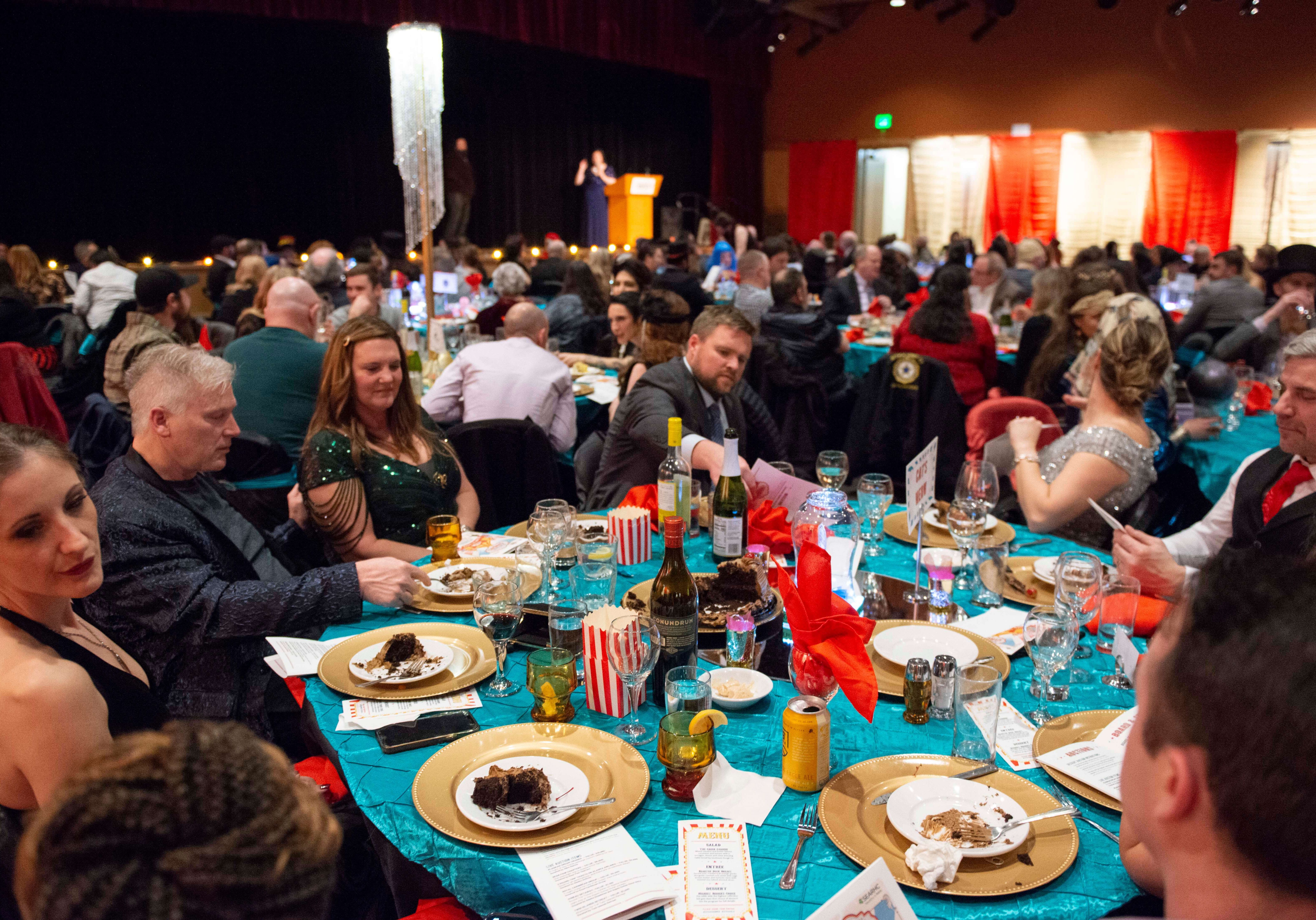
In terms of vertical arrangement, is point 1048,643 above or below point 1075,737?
above

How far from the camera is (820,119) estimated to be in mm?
17422

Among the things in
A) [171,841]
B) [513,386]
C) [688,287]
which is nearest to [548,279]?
[688,287]

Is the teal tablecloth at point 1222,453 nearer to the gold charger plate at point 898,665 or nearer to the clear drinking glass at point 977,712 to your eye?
the gold charger plate at point 898,665

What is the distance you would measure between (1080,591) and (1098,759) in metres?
0.43

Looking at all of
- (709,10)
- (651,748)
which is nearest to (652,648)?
(651,748)

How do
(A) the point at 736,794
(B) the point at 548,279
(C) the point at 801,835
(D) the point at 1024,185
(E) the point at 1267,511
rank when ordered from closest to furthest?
(C) the point at 801,835, (A) the point at 736,794, (E) the point at 1267,511, (B) the point at 548,279, (D) the point at 1024,185

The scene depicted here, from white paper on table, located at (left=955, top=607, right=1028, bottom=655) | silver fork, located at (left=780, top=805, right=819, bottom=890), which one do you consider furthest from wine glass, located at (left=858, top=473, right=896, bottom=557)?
silver fork, located at (left=780, top=805, right=819, bottom=890)

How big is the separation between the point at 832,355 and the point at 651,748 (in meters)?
4.62

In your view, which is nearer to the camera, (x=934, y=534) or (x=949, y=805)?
(x=949, y=805)

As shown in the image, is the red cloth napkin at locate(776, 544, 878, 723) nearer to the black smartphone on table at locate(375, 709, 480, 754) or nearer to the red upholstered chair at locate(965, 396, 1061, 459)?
the black smartphone on table at locate(375, 709, 480, 754)

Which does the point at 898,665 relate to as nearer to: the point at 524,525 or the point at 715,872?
the point at 715,872

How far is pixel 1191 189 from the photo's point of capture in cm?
1442

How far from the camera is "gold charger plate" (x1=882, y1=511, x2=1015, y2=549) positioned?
8.49ft

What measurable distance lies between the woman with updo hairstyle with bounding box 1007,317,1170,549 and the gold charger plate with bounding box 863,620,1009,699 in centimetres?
96
